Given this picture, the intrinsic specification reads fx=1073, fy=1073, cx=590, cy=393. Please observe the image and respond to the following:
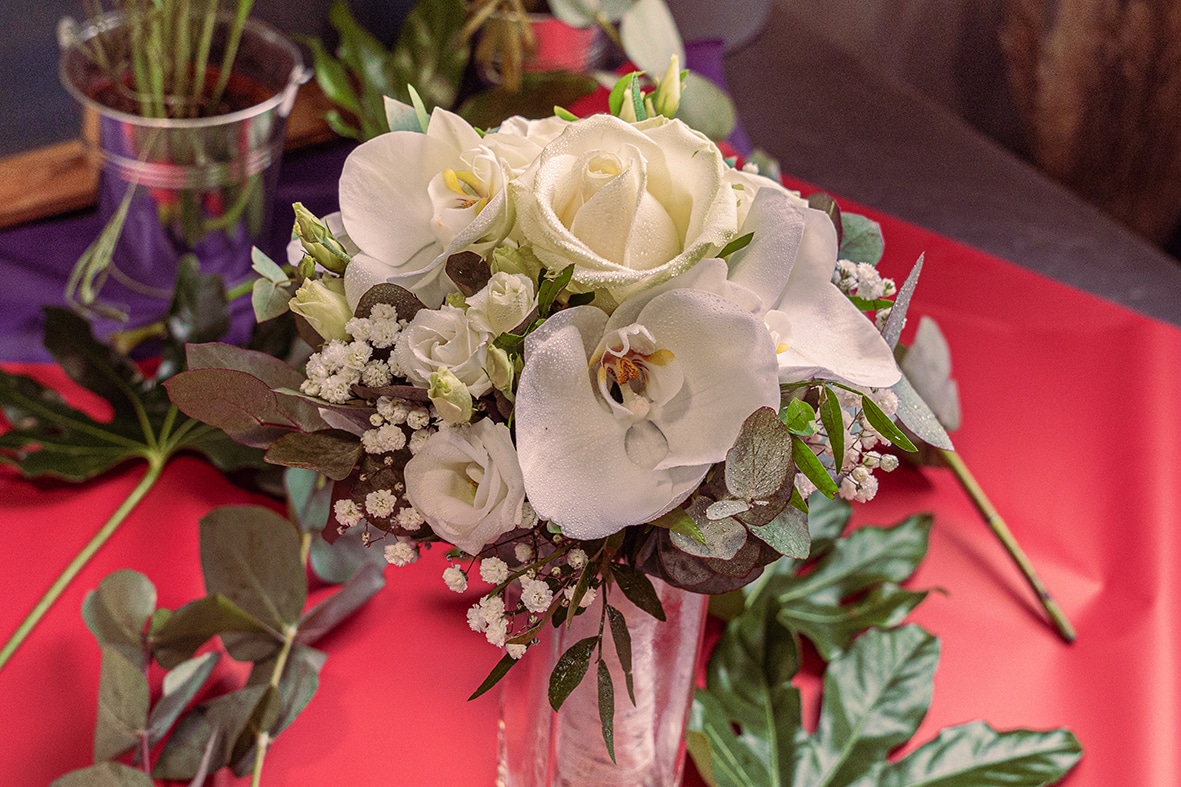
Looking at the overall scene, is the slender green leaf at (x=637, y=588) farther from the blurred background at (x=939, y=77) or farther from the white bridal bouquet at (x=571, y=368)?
the blurred background at (x=939, y=77)

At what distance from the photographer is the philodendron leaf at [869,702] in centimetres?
58

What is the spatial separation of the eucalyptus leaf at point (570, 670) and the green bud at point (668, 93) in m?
0.21

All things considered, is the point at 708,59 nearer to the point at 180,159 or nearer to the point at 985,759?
the point at 180,159

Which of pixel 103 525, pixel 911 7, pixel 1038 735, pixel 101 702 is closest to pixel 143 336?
pixel 103 525

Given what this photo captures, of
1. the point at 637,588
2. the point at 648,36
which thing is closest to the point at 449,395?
the point at 637,588

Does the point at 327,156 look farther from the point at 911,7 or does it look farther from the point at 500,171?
the point at 911,7

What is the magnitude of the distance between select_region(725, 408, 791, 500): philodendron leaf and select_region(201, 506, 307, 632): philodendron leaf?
1.01ft

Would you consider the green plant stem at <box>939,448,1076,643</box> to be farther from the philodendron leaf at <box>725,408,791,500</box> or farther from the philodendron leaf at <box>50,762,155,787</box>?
the philodendron leaf at <box>50,762,155,787</box>

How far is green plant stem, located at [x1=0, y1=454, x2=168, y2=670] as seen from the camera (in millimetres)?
605

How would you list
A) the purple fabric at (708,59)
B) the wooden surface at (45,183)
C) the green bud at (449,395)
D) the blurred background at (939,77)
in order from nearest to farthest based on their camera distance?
the green bud at (449,395)
the wooden surface at (45,183)
the blurred background at (939,77)
the purple fabric at (708,59)

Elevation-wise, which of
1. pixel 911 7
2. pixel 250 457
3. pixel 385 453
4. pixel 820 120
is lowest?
pixel 911 7

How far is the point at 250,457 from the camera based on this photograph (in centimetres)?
68

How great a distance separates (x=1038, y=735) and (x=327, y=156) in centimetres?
79

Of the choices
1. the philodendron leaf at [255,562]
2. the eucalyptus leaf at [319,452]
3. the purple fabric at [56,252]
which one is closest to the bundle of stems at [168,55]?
the purple fabric at [56,252]
